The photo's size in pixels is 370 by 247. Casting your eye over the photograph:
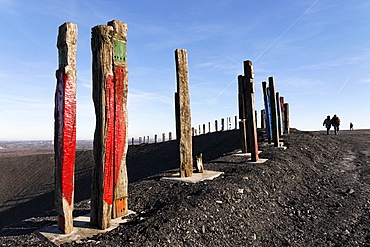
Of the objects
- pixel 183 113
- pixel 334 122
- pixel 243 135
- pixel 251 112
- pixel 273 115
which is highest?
pixel 334 122

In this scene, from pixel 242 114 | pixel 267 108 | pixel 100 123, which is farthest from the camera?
pixel 267 108

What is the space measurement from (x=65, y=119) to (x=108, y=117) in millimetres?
675

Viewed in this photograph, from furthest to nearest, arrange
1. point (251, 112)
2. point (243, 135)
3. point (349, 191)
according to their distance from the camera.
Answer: point (243, 135) → point (251, 112) → point (349, 191)

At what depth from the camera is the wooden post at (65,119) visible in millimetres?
4109

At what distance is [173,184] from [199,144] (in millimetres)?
12618

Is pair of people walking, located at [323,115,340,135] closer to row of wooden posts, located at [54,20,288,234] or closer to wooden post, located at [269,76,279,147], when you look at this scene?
wooden post, located at [269,76,279,147]

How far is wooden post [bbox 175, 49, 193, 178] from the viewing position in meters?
7.32

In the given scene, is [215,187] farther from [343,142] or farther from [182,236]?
[343,142]

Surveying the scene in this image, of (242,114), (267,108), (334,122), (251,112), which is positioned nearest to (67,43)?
(251,112)

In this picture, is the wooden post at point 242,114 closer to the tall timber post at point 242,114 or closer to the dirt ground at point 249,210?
the tall timber post at point 242,114

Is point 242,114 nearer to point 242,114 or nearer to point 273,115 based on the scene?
point 242,114

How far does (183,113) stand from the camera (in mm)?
7387

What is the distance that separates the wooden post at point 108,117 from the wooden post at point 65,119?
40 cm

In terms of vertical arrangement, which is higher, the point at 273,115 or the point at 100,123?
the point at 273,115
